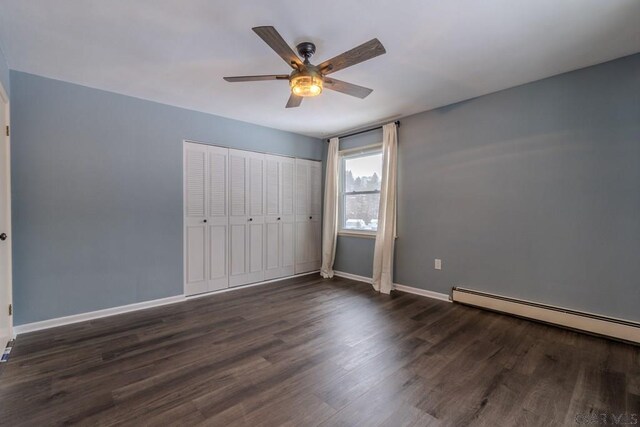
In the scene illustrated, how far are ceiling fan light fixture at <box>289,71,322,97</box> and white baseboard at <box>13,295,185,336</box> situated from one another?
2.94 meters

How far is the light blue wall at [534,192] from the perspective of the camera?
2514 mm

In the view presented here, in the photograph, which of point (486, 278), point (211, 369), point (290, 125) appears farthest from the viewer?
point (290, 125)

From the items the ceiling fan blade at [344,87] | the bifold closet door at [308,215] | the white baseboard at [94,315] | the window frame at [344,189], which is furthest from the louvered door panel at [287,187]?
the ceiling fan blade at [344,87]

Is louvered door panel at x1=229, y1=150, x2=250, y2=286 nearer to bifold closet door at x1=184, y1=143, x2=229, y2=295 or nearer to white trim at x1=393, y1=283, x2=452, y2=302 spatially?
bifold closet door at x1=184, y1=143, x2=229, y2=295

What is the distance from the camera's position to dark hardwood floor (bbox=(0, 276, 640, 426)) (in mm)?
1639

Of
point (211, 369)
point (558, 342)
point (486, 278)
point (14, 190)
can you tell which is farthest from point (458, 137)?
point (14, 190)

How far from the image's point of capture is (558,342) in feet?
8.16

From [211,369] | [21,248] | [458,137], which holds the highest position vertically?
[458,137]

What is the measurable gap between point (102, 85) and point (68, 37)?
2.93ft

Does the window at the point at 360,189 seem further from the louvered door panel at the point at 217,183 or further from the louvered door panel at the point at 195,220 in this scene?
the louvered door panel at the point at 195,220

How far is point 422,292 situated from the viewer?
12.6ft

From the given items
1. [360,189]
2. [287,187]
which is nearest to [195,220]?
[287,187]

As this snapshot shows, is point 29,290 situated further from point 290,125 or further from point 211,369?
point 290,125

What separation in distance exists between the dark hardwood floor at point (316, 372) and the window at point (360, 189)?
71.2 inches
